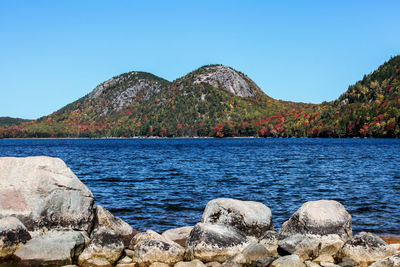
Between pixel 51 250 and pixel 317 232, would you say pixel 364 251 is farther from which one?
pixel 51 250

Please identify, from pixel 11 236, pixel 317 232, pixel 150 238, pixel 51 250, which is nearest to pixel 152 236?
pixel 150 238

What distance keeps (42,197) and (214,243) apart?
709 centimetres

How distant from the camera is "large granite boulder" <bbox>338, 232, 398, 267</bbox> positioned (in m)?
12.4

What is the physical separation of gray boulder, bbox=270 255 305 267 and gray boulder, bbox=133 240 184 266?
3.31 m

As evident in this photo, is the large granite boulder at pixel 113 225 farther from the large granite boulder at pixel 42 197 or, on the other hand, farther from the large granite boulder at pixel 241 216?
the large granite boulder at pixel 241 216

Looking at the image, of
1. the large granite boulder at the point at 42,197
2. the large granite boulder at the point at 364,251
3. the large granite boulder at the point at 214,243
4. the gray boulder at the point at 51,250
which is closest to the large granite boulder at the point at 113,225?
the large granite boulder at the point at 42,197

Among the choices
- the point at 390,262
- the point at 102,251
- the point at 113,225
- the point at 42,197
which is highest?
the point at 42,197

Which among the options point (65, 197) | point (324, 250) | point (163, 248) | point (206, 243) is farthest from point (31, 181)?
point (324, 250)

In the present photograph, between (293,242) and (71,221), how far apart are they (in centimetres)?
862

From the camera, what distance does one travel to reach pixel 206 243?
12.9m

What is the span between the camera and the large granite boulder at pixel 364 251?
1235cm

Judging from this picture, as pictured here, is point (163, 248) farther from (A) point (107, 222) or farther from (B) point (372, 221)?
(B) point (372, 221)

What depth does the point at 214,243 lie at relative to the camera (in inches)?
509

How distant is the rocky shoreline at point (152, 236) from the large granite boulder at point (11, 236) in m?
0.03
